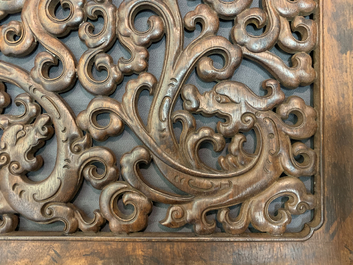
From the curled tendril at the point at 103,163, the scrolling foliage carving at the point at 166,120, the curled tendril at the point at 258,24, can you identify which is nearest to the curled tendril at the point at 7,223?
the scrolling foliage carving at the point at 166,120

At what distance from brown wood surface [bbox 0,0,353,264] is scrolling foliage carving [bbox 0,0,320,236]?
0.10ft

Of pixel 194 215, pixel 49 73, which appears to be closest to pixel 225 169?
pixel 194 215

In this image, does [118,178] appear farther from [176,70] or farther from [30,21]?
[30,21]

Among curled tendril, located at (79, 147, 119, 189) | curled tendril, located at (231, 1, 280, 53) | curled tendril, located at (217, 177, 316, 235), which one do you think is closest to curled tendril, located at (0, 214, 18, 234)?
curled tendril, located at (79, 147, 119, 189)

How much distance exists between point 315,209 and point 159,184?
32 centimetres

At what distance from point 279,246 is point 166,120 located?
334mm

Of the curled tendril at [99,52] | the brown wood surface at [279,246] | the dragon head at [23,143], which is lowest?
the brown wood surface at [279,246]

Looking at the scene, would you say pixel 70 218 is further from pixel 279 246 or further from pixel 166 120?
pixel 279 246

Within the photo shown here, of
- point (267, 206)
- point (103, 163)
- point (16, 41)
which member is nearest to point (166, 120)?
point (103, 163)

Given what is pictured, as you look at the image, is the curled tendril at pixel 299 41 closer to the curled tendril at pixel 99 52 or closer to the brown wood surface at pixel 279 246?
the brown wood surface at pixel 279 246

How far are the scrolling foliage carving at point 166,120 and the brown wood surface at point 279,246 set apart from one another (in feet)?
0.10

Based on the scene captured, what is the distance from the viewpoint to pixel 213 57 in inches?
21.7

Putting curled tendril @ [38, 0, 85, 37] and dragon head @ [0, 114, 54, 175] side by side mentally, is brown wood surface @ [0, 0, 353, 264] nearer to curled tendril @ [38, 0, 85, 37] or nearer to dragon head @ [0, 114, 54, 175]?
dragon head @ [0, 114, 54, 175]

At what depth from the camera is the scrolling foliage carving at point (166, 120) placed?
1.63 feet
